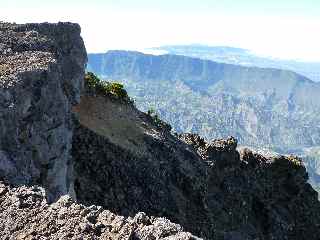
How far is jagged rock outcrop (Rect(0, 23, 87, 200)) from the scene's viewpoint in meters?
36.5

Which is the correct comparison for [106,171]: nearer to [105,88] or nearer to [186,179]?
[186,179]

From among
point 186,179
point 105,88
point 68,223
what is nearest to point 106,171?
point 186,179

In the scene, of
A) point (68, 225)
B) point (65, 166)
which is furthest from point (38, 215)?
point (65, 166)

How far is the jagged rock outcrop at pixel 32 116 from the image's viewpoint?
120 feet

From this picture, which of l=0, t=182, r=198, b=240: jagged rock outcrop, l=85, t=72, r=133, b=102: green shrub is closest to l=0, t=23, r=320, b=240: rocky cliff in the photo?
l=0, t=182, r=198, b=240: jagged rock outcrop

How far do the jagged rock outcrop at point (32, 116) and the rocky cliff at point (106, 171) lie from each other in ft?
0.26

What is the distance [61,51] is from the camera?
196 ft

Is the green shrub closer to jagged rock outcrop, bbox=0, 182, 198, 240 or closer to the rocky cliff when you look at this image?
the rocky cliff

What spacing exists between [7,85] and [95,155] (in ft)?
58.1

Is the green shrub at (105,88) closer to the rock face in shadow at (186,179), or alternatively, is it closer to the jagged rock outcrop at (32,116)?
the rock face in shadow at (186,179)

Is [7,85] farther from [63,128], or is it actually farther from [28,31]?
[28,31]

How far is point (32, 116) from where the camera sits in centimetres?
4062

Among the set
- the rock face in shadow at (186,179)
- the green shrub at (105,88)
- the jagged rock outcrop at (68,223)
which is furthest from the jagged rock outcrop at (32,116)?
the green shrub at (105,88)

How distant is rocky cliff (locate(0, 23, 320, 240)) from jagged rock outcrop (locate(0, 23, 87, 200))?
0.08 meters
